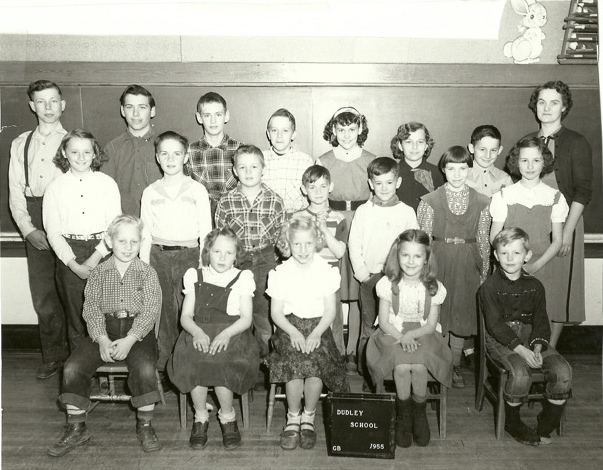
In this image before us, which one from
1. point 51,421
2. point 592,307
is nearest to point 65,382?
point 51,421

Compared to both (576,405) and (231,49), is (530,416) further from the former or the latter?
(231,49)

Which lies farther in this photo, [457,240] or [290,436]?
[457,240]

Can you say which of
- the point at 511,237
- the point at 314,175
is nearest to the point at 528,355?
the point at 511,237

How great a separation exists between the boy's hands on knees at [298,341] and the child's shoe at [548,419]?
129 centimetres

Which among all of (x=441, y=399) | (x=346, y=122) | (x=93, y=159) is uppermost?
(x=346, y=122)

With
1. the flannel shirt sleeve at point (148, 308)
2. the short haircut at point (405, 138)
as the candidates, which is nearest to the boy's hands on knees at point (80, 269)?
the flannel shirt sleeve at point (148, 308)

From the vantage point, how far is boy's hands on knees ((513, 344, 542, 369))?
9.91 ft

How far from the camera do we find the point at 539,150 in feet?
11.4

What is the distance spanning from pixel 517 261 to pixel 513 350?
0.48 m

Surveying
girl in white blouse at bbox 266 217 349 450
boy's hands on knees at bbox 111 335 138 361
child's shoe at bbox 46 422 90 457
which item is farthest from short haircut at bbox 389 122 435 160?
child's shoe at bbox 46 422 90 457

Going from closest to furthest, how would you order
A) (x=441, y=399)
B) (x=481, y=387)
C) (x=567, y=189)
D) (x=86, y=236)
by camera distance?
(x=441, y=399) → (x=481, y=387) → (x=86, y=236) → (x=567, y=189)

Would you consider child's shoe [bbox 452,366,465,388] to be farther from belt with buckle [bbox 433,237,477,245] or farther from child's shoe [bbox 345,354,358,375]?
belt with buckle [bbox 433,237,477,245]

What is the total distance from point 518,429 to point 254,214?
6.14 feet

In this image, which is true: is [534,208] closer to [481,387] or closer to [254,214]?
[481,387]
